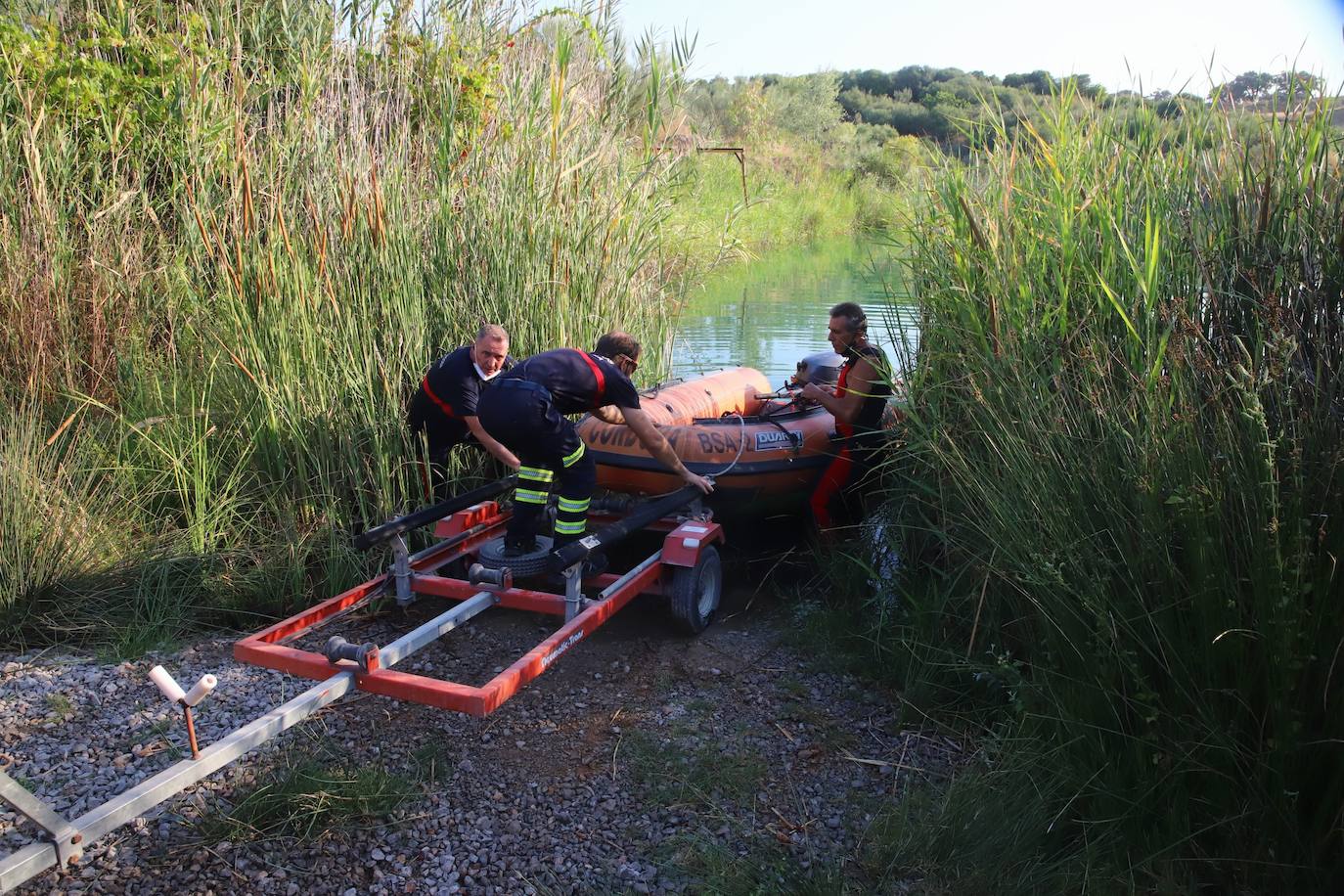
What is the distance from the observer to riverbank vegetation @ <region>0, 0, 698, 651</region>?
433 cm

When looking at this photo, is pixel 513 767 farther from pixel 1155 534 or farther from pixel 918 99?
pixel 918 99

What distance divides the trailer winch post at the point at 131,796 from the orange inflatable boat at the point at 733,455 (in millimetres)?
1993

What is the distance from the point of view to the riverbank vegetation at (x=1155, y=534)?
2.36m

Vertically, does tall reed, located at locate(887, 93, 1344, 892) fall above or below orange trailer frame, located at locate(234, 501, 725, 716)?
above

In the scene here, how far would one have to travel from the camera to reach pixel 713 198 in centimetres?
1903

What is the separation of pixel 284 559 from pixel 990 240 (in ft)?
11.0

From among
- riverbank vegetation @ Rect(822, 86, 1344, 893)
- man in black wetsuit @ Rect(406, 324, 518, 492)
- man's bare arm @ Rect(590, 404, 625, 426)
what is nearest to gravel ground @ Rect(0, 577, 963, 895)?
riverbank vegetation @ Rect(822, 86, 1344, 893)

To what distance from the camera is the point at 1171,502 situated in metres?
2.39

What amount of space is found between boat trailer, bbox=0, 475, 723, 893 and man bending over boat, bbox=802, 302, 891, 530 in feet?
2.87

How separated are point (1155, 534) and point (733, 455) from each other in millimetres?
2602

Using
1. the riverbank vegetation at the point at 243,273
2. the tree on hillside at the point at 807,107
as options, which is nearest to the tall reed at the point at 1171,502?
the riverbank vegetation at the point at 243,273

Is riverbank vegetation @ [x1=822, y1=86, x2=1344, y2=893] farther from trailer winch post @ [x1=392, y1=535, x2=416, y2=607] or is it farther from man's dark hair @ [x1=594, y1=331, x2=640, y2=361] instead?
trailer winch post @ [x1=392, y1=535, x2=416, y2=607]

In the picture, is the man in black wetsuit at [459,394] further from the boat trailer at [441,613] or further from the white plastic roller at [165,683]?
the white plastic roller at [165,683]

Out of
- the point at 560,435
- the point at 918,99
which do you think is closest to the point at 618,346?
the point at 560,435
